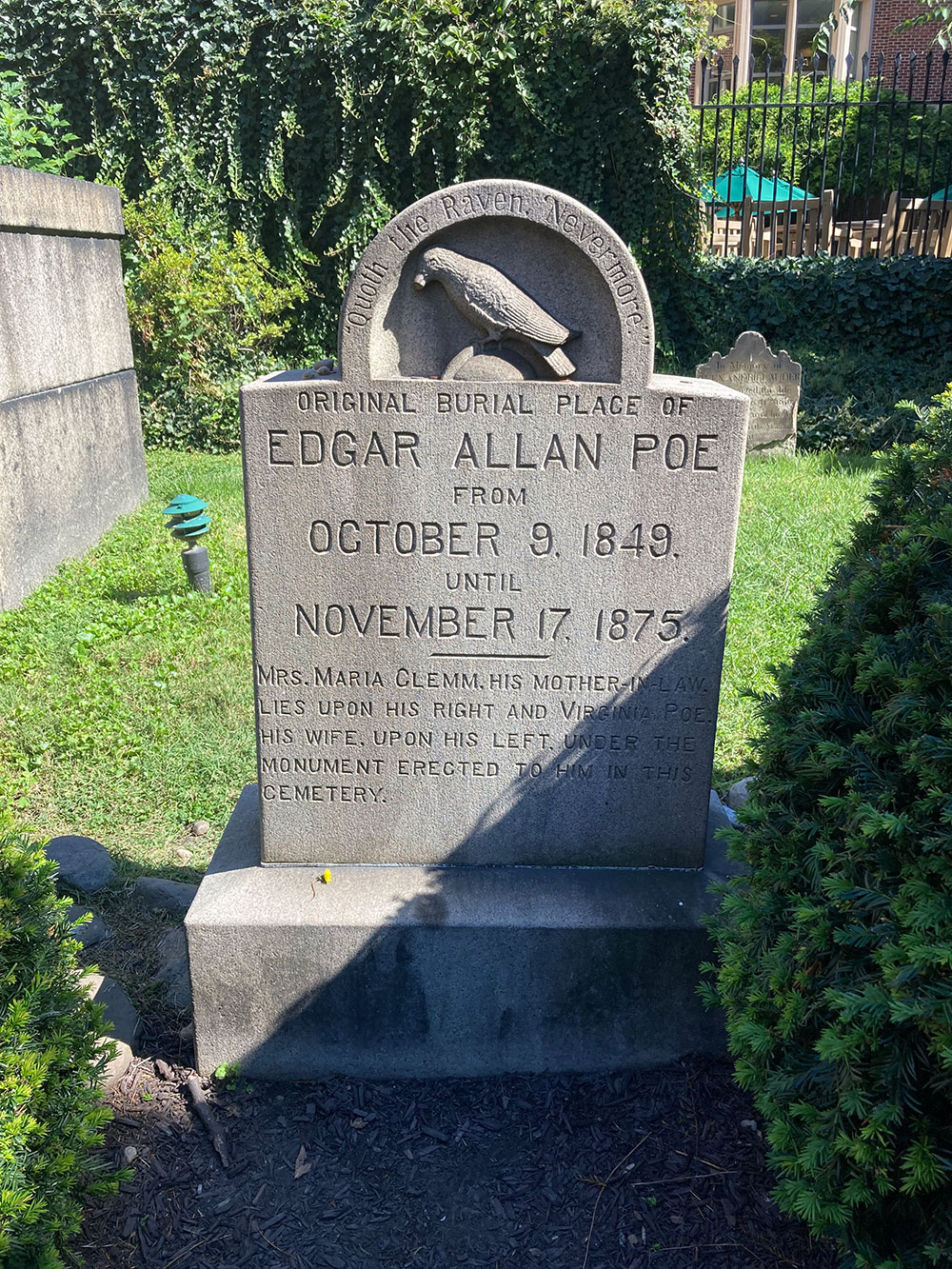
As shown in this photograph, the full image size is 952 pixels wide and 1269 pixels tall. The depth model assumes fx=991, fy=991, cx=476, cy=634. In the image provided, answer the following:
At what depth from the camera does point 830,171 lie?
15922 mm

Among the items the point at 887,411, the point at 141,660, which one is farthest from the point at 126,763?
the point at 887,411

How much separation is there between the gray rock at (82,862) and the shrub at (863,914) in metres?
2.38

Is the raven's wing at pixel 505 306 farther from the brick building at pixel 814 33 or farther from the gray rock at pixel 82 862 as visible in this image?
the brick building at pixel 814 33

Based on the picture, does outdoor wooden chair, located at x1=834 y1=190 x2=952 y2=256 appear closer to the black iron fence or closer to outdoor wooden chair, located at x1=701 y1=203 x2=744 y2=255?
the black iron fence

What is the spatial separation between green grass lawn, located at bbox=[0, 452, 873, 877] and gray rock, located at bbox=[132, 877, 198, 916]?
0.14m

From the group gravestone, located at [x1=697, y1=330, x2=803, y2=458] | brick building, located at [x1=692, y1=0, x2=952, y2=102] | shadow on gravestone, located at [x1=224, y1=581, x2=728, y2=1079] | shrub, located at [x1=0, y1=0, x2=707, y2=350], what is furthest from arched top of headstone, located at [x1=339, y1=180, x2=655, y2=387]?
brick building, located at [x1=692, y1=0, x2=952, y2=102]

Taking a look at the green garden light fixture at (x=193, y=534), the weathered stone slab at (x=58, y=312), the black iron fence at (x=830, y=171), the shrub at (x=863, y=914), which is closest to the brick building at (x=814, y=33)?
the black iron fence at (x=830, y=171)

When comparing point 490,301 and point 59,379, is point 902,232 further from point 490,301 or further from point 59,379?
point 490,301

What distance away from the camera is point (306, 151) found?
11289 millimetres

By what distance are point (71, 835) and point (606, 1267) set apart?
2577 millimetres

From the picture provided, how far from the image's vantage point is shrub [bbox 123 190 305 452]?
10.5 meters

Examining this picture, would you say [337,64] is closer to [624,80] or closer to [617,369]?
[624,80]

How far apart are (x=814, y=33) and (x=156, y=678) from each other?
22.9 m

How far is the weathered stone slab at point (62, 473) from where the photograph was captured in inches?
249
